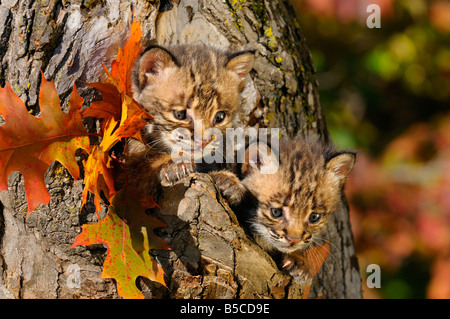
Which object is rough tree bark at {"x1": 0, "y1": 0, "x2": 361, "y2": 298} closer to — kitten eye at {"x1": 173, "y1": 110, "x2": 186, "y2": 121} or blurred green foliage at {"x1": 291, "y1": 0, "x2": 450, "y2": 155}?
kitten eye at {"x1": 173, "y1": 110, "x2": 186, "y2": 121}

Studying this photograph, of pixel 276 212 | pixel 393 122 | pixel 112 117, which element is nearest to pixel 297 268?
pixel 276 212

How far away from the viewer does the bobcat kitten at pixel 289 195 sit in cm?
266

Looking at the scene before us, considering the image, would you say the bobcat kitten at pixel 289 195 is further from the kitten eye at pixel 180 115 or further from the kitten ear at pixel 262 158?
the kitten eye at pixel 180 115

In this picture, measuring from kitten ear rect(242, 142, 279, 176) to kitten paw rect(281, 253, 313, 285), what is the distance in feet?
1.65

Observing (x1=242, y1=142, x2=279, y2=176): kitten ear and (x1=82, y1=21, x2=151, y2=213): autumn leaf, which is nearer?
(x1=82, y1=21, x2=151, y2=213): autumn leaf

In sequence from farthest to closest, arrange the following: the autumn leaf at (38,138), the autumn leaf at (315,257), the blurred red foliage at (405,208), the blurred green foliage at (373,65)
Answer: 1. the blurred green foliage at (373,65)
2. the blurred red foliage at (405,208)
3. the autumn leaf at (315,257)
4. the autumn leaf at (38,138)

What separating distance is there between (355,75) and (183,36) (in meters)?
4.18

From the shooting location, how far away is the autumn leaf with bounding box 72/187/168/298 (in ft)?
7.50

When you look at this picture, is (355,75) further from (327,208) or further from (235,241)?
(235,241)

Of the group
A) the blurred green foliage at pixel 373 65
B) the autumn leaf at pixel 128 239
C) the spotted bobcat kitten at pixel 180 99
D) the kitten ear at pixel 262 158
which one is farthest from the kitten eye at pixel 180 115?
the blurred green foliage at pixel 373 65

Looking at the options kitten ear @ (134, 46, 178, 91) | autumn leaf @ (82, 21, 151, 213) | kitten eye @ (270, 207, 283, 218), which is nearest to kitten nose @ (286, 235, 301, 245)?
kitten eye @ (270, 207, 283, 218)

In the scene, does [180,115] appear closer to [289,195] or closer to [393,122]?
[289,195]

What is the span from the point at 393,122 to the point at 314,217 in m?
4.93

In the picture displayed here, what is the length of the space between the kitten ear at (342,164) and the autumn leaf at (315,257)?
42cm
